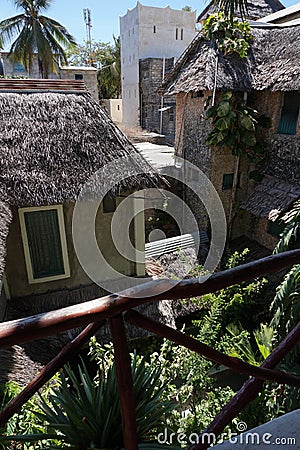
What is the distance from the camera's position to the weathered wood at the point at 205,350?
0.86 m

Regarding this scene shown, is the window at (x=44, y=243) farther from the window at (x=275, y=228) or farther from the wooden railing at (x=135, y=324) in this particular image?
the window at (x=275, y=228)

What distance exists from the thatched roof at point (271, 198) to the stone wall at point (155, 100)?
34.1ft

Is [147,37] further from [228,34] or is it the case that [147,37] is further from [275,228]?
[275,228]

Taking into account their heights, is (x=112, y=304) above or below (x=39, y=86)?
below

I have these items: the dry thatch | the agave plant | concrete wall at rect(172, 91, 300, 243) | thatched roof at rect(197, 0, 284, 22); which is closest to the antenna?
thatched roof at rect(197, 0, 284, 22)

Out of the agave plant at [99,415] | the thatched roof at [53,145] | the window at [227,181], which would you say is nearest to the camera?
the agave plant at [99,415]

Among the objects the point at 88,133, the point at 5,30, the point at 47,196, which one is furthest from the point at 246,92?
the point at 5,30

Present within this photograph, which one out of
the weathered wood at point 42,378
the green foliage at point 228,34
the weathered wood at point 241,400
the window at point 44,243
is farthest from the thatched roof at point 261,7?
the weathered wood at point 42,378

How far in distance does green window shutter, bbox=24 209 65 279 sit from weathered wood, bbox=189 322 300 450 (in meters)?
4.77

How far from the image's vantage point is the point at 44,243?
553 cm

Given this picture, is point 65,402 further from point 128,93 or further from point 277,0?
point 128,93

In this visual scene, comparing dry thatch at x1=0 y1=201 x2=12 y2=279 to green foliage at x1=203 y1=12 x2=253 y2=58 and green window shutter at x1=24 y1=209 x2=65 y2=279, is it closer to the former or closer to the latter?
green window shutter at x1=24 y1=209 x2=65 y2=279

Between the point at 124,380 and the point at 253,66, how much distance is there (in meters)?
11.2

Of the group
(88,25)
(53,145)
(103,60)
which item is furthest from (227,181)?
→ (88,25)
